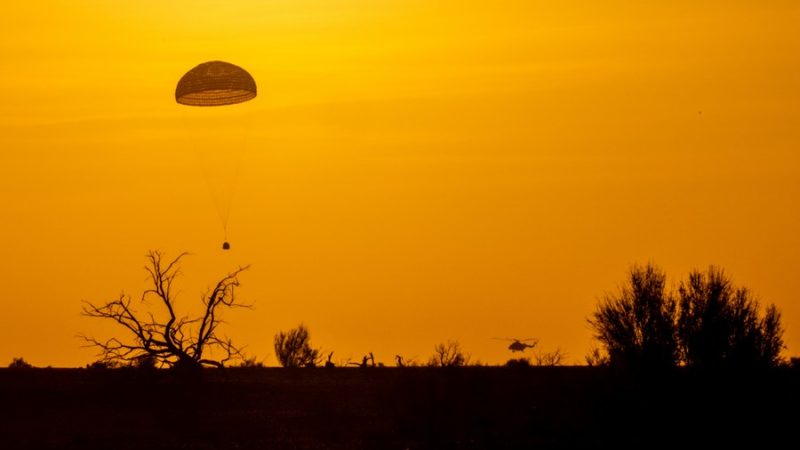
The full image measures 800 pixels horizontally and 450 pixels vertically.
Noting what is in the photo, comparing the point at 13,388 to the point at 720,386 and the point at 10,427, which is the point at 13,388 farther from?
the point at 720,386

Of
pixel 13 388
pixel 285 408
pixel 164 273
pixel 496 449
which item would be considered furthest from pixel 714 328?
pixel 13 388

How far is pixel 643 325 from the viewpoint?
50.2 metres

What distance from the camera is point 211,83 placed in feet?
181

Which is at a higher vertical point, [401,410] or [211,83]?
[211,83]

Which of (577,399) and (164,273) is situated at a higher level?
(164,273)

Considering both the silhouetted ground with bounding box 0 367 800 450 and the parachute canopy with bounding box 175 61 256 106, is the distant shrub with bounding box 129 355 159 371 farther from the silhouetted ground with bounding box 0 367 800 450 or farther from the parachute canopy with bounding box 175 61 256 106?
the parachute canopy with bounding box 175 61 256 106

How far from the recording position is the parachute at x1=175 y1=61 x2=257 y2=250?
5522 centimetres

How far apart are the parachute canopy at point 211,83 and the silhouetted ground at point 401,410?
A: 30.1 ft

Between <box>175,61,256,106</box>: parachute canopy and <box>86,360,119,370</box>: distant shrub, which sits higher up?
<box>175,61,256,106</box>: parachute canopy

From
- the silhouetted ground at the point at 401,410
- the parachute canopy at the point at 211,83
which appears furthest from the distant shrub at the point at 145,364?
the parachute canopy at the point at 211,83

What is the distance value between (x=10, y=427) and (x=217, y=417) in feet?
19.3

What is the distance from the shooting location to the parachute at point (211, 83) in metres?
55.2

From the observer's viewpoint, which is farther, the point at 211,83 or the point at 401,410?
the point at 211,83

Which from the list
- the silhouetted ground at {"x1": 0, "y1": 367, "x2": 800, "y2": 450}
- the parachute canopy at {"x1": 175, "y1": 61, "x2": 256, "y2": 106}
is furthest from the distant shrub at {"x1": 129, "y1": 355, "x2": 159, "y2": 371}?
the parachute canopy at {"x1": 175, "y1": 61, "x2": 256, "y2": 106}
